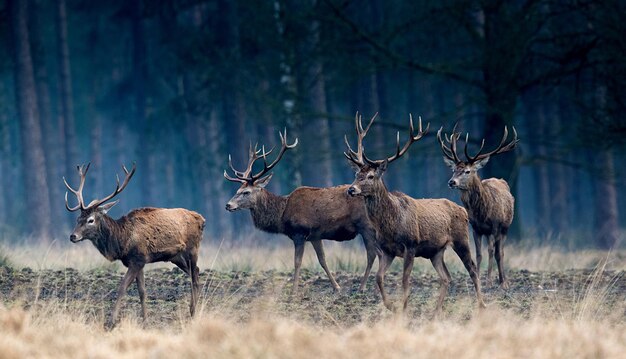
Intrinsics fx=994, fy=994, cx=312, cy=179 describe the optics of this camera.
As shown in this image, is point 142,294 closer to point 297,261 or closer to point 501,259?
point 297,261

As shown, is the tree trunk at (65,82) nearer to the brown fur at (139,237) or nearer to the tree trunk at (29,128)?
the tree trunk at (29,128)

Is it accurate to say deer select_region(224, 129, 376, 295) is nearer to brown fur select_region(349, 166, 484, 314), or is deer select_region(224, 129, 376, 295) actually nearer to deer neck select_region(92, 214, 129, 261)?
brown fur select_region(349, 166, 484, 314)

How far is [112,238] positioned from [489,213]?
5.03 meters

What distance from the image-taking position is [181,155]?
1487 inches

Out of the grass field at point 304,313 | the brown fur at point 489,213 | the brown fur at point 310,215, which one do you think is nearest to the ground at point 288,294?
the grass field at point 304,313

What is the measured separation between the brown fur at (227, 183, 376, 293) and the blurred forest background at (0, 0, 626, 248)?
3931 millimetres

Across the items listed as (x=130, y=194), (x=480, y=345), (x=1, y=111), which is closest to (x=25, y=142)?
(x=1, y=111)

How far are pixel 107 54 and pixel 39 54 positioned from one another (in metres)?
7.78

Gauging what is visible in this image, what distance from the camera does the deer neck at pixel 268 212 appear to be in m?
12.8

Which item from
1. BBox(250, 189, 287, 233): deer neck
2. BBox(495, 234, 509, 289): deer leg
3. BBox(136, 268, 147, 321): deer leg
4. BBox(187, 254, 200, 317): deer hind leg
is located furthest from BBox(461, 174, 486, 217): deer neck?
BBox(136, 268, 147, 321): deer leg

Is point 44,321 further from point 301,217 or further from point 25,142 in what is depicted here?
point 25,142

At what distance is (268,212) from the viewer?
12.9 m

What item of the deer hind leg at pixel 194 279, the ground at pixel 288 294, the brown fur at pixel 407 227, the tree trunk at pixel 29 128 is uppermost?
the tree trunk at pixel 29 128

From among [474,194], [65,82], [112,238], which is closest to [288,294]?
[112,238]
